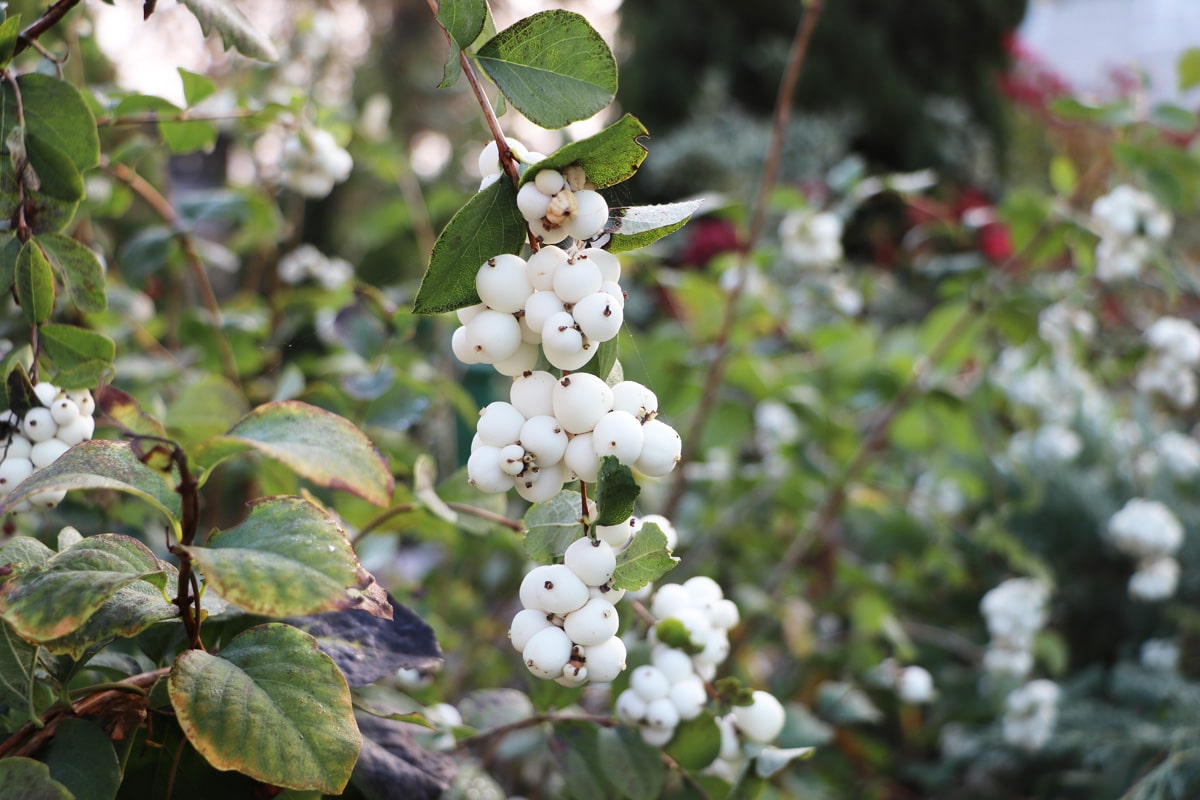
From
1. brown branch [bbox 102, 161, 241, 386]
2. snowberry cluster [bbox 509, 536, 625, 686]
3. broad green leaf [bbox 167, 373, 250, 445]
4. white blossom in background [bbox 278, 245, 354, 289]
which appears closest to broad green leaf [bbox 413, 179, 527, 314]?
snowberry cluster [bbox 509, 536, 625, 686]

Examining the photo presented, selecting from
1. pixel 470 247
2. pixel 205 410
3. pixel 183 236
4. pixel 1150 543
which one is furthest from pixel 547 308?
pixel 1150 543

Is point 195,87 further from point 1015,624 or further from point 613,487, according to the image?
point 1015,624

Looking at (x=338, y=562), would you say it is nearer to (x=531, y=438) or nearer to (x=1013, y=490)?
(x=531, y=438)


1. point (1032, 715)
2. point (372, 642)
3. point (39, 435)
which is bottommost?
point (1032, 715)

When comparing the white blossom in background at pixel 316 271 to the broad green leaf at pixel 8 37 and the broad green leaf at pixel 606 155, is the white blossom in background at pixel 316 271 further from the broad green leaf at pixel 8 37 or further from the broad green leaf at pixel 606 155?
the broad green leaf at pixel 606 155

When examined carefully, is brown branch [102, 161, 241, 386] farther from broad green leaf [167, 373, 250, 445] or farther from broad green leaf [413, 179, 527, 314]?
broad green leaf [413, 179, 527, 314]
